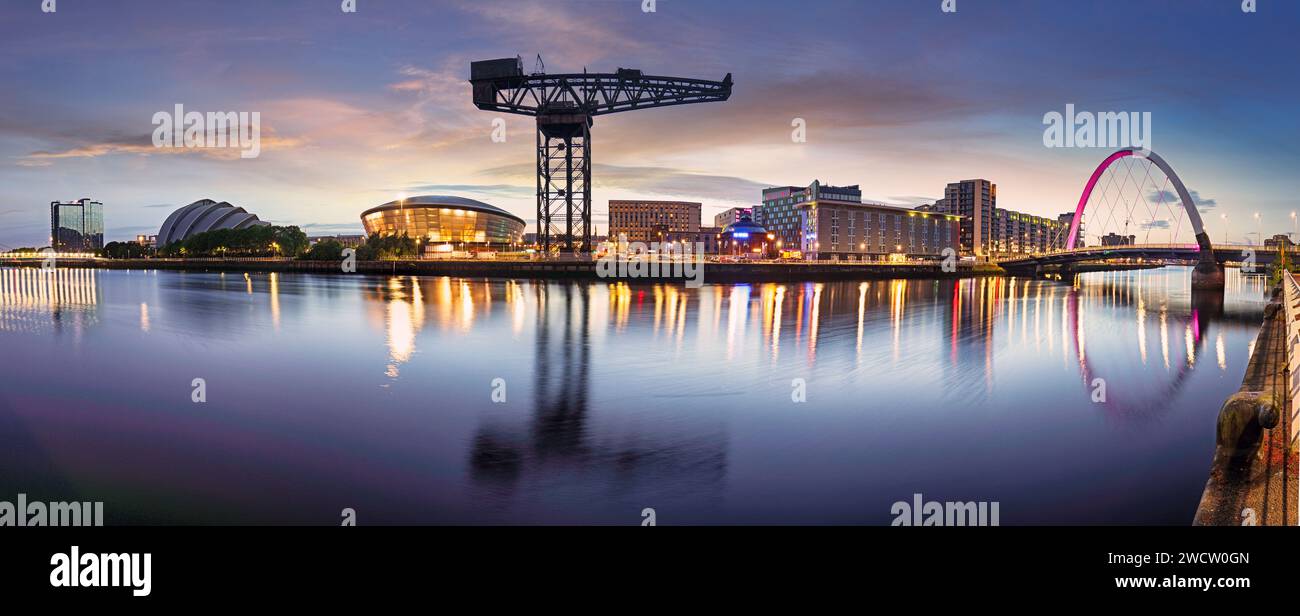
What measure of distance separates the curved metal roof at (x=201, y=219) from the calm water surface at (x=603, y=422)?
12440cm

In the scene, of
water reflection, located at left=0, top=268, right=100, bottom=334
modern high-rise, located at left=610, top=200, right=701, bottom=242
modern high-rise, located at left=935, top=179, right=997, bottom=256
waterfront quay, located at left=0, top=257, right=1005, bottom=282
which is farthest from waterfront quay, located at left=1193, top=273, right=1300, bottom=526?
modern high-rise, located at left=935, top=179, right=997, bottom=256

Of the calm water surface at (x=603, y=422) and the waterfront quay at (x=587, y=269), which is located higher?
the waterfront quay at (x=587, y=269)

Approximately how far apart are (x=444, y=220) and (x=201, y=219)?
4883 cm

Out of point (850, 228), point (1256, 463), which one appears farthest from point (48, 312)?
point (850, 228)

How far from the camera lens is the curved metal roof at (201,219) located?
13388 centimetres

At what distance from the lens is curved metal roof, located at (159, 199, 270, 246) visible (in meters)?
134

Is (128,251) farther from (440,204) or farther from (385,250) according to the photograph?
(385,250)

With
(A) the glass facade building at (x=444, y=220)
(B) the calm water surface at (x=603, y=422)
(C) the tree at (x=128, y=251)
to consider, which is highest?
(A) the glass facade building at (x=444, y=220)

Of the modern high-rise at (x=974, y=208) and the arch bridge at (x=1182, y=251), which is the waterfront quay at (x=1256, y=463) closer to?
the arch bridge at (x=1182, y=251)

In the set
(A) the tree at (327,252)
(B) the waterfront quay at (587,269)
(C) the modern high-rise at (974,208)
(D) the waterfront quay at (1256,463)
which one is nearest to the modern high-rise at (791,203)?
(C) the modern high-rise at (974,208)

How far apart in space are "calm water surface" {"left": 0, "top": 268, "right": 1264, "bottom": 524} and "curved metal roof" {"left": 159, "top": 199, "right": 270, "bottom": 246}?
12440cm

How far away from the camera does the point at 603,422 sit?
1156 cm
